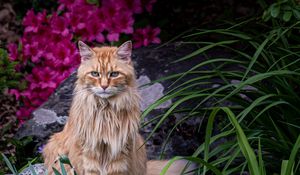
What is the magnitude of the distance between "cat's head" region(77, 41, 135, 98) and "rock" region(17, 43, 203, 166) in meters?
1.22

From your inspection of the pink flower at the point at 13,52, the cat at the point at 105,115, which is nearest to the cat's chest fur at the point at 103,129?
the cat at the point at 105,115

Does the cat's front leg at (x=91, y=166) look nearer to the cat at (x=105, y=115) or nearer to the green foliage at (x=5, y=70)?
the cat at (x=105, y=115)

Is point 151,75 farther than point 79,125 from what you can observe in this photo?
Yes

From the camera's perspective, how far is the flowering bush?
20.8ft

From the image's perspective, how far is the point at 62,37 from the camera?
6508 millimetres

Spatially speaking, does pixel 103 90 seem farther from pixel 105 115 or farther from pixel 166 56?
pixel 166 56

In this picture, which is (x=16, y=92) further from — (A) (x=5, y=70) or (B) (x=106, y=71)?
(B) (x=106, y=71)

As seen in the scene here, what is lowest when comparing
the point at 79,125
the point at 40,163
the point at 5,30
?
the point at 40,163

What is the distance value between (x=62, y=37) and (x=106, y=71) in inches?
93.7

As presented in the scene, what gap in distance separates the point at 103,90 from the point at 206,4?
4.23 metres

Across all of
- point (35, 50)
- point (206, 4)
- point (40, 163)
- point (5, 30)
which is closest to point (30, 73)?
point (35, 50)

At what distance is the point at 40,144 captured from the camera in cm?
560

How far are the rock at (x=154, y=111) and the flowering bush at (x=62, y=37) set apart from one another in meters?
0.34

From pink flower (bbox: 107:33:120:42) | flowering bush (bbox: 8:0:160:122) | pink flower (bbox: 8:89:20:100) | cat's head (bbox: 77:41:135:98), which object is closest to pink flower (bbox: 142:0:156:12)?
flowering bush (bbox: 8:0:160:122)
